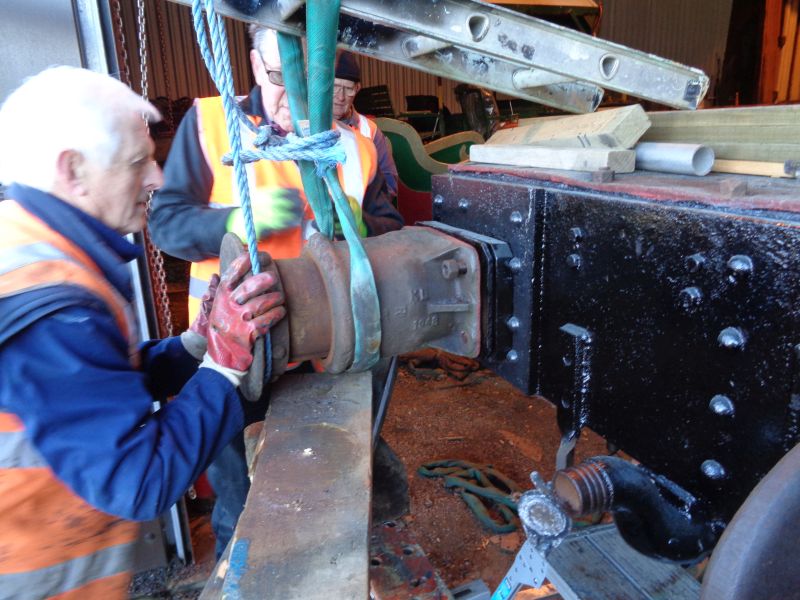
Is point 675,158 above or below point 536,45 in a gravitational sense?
below

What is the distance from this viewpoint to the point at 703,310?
75 cm

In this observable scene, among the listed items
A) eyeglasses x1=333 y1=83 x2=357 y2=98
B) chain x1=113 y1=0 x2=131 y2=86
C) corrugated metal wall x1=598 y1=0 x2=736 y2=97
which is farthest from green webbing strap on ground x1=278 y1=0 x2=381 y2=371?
corrugated metal wall x1=598 y1=0 x2=736 y2=97

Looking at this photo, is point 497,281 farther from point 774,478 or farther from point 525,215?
point 774,478

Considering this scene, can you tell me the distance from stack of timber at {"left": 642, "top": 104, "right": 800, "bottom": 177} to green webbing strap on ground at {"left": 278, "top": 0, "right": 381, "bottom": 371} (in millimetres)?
671

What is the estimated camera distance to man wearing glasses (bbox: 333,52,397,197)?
2.27 m

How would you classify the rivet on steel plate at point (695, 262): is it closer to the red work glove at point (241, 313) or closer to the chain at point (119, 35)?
the red work glove at point (241, 313)

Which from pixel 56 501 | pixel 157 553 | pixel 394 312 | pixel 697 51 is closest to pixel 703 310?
pixel 394 312

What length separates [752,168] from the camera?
3.28 ft

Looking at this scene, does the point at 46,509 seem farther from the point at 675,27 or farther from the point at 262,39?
the point at 675,27

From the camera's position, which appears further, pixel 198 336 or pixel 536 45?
pixel 198 336

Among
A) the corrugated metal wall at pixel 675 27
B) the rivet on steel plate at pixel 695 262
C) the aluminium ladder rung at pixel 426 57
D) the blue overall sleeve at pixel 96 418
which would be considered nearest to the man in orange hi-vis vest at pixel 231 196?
the aluminium ladder rung at pixel 426 57

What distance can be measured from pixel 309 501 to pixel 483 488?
2.21 m

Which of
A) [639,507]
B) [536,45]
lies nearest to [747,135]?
[536,45]

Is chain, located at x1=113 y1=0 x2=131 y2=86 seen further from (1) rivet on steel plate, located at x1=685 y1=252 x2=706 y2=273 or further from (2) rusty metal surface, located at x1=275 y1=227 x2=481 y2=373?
(1) rivet on steel plate, located at x1=685 y1=252 x2=706 y2=273
